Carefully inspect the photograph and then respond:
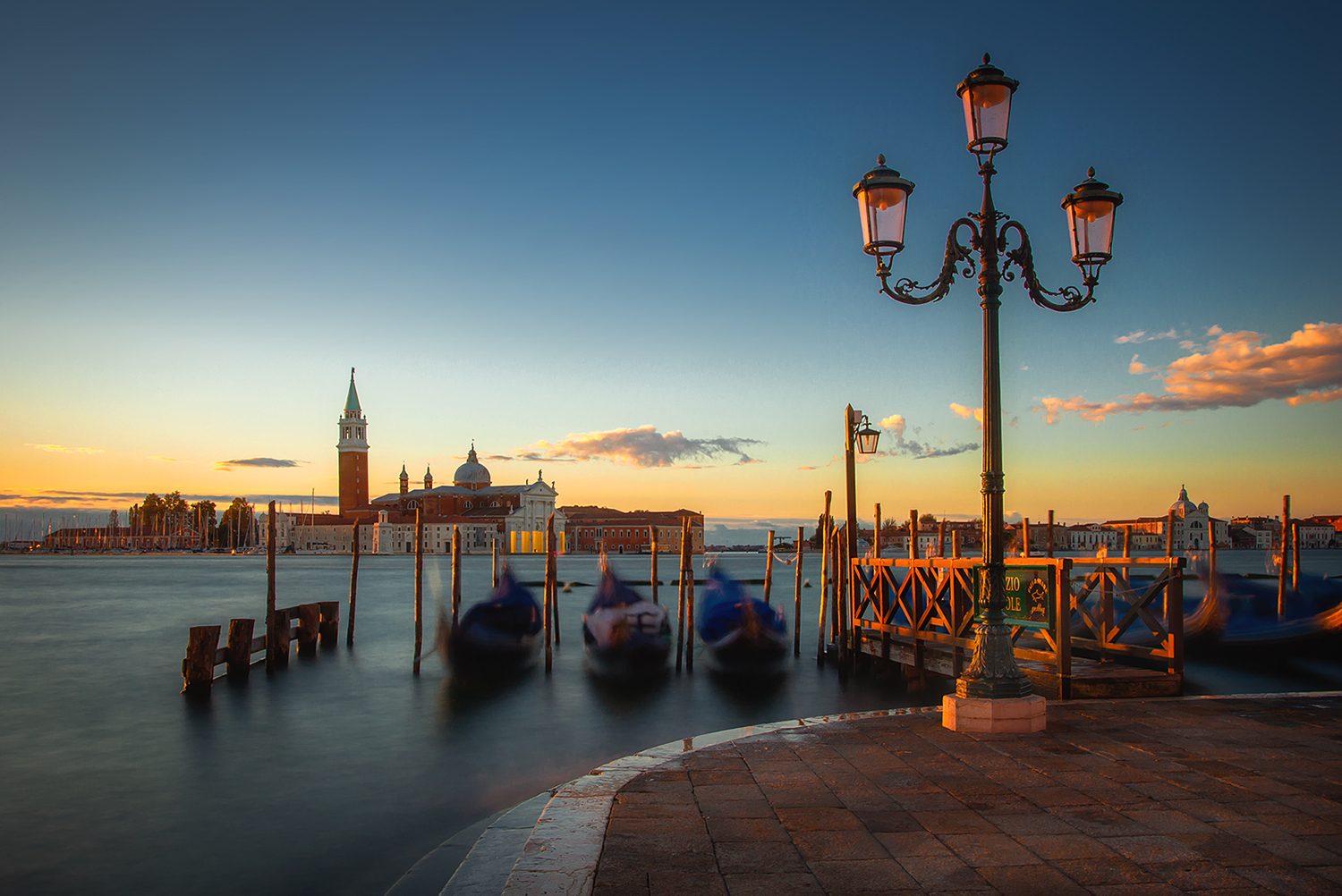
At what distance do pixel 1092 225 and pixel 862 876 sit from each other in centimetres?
400

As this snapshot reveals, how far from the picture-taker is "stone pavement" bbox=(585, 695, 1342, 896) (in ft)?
9.59

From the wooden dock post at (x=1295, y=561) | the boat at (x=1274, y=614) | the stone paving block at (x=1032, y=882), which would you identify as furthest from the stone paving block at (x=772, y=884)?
the wooden dock post at (x=1295, y=561)

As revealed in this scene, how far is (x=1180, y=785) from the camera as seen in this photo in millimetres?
3953

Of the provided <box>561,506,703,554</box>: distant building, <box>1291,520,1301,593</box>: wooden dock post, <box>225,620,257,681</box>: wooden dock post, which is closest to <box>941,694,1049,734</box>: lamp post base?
<box>225,620,257,681</box>: wooden dock post

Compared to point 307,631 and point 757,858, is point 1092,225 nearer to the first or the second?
point 757,858

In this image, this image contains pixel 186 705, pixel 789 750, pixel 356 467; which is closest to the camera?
pixel 789 750

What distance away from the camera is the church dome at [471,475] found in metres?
103

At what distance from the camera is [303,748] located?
9531 millimetres

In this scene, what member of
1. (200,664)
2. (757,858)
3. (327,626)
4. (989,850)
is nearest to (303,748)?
(200,664)

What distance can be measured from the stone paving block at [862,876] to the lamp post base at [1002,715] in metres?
2.23

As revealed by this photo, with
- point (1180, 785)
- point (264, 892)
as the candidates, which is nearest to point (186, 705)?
point (264, 892)

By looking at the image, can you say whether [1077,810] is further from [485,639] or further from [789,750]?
[485,639]

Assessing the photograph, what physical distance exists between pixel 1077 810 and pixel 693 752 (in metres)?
1.93

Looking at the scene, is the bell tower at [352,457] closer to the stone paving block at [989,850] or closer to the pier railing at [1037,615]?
the pier railing at [1037,615]
